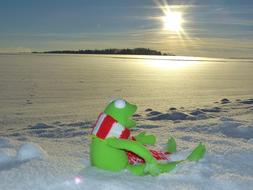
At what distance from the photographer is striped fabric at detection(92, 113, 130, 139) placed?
8.54 ft

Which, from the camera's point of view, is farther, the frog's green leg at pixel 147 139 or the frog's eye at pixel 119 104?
the frog's green leg at pixel 147 139

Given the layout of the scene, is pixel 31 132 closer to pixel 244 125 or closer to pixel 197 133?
pixel 197 133

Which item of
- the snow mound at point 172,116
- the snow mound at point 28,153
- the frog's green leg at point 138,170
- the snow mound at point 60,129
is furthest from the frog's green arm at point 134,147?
the snow mound at point 172,116

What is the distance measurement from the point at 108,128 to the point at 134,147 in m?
0.24

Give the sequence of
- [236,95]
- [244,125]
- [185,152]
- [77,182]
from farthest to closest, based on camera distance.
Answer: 1. [236,95]
2. [244,125]
3. [185,152]
4. [77,182]

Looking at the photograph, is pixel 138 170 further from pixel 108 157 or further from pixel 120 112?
pixel 120 112

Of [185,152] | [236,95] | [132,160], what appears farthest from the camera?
[236,95]

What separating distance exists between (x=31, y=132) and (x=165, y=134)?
1.52 meters

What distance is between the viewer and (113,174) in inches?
101

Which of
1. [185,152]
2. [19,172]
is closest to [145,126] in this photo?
[185,152]

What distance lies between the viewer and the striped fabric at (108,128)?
103 inches

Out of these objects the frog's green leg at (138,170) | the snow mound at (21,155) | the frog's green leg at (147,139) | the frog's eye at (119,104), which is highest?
the frog's eye at (119,104)

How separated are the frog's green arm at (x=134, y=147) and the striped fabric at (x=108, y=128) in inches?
2.8

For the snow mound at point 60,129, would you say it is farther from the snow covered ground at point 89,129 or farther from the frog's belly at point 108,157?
the frog's belly at point 108,157
